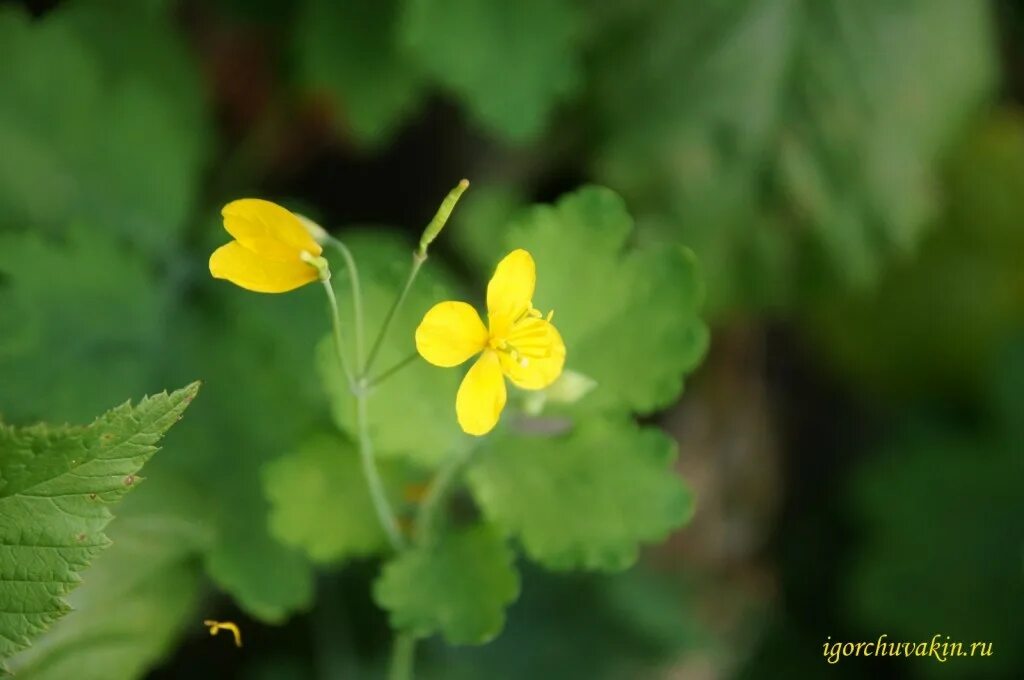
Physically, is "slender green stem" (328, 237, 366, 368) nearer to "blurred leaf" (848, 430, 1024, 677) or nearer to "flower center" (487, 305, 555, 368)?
"flower center" (487, 305, 555, 368)

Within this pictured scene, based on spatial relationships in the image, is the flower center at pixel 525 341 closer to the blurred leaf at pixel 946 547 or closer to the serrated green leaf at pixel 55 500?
the serrated green leaf at pixel 55 500

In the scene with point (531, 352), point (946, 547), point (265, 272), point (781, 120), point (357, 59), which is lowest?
point (946, 547)

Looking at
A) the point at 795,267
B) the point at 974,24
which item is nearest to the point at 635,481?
the point at 795,267

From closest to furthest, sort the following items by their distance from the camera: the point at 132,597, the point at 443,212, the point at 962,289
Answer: the point at 443,212 < the point at 132,597 < the point at 962,289

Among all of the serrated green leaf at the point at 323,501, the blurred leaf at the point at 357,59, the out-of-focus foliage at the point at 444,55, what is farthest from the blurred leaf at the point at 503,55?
the serrated green leaf at the point at 323,501

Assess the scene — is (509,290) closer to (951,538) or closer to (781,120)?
(781,120)

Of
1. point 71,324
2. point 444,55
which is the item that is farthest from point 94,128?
point 444,55
